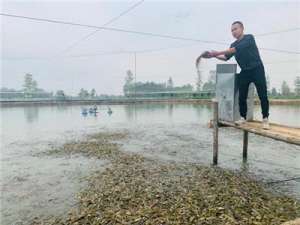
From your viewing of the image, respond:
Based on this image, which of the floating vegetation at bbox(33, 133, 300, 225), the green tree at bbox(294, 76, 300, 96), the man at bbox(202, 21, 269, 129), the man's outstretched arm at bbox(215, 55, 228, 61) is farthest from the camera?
the green tree at bbox(294, 76, 300, 96)

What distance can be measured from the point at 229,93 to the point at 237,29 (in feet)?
6.92

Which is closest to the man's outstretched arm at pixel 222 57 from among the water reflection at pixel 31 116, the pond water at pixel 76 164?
the pond water at pixel 76 164

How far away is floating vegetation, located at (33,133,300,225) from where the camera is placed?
18.7 feet

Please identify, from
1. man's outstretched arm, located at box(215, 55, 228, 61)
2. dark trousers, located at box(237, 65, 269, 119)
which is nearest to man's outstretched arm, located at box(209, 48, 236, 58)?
man's outstretched arm, located at box(215, 55, 228, 61)

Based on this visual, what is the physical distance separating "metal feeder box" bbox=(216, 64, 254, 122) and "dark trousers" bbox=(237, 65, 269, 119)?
353mm

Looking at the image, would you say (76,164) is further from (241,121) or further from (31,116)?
(31,116)

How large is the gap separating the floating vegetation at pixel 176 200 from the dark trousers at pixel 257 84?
6.81 feet

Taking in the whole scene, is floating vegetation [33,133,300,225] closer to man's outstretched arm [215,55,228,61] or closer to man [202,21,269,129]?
man [202,21,269,129]

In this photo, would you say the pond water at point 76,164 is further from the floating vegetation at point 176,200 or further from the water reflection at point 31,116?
the water reflection at point 31,116

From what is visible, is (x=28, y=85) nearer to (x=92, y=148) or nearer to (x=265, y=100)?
(x=92, y=148)

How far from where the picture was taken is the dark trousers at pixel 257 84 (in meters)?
7.35

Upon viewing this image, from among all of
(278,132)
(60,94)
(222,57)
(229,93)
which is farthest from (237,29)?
(60,94)

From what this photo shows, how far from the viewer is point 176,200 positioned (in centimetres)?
665

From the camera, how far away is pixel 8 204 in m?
7.32
